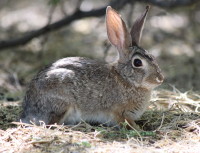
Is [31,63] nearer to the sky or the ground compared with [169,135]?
nearer to the sky

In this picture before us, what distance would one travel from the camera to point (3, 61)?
323 inches

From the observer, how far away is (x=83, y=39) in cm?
995

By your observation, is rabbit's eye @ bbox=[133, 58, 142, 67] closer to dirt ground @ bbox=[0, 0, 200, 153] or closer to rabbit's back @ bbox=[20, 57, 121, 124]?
rabbit's back @ bbox=[20, 57, 121, 124]

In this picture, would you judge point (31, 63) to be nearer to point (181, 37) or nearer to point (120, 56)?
point (120, 56)

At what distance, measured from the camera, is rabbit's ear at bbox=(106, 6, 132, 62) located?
4602 millimetres

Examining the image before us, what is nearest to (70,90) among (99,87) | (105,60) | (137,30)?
(99,87)

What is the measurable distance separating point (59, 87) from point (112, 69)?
42.2 inches

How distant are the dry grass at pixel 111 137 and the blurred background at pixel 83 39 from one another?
1.90 m

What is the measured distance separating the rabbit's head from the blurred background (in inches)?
73.8

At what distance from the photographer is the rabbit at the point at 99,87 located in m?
4.37

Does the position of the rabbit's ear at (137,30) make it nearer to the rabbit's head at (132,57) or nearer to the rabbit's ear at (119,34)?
the rabbit's head at (132,57)

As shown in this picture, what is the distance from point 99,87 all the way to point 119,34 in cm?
101

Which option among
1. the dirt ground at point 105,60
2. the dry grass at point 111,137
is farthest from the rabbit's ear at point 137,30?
the dry grass at point 111,137

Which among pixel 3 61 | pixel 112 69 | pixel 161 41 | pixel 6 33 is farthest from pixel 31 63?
pixel 161 41
